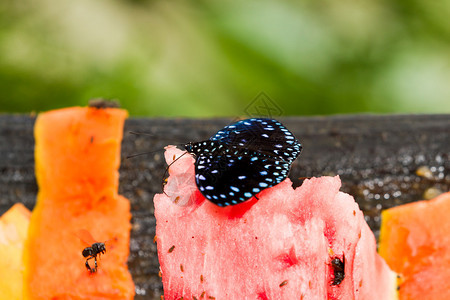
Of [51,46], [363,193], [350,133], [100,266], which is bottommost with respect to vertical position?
[100,266]

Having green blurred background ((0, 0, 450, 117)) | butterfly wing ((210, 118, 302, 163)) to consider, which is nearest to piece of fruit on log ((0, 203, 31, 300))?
butterfly wing ((210, 118, 302, 163))

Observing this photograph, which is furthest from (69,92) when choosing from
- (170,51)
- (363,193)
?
(363,193)

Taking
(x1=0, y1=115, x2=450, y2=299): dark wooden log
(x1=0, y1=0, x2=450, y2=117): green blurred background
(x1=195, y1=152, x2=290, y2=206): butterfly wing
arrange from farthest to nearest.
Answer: (x1=0, y1=0, x2=450, y2=117): green blurred background → (x1=0, y1=115, x2=450, y2=299): dark wooden log → (x1=195, y1=152, x2=290, y2=206): butterfly wing

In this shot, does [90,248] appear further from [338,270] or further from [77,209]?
[338,270]

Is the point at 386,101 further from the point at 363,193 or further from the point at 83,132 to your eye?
the point at 83,132

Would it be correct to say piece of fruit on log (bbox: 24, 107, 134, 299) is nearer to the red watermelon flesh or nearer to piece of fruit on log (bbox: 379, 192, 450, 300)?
the red watermelon flesh
